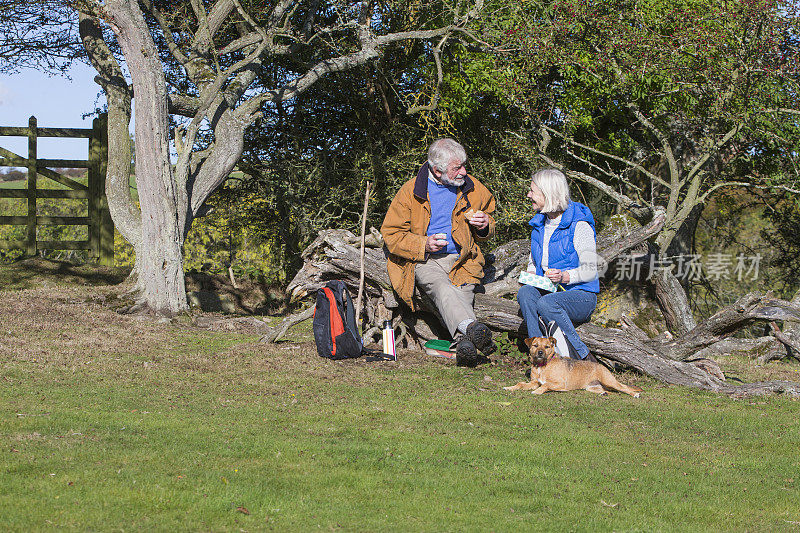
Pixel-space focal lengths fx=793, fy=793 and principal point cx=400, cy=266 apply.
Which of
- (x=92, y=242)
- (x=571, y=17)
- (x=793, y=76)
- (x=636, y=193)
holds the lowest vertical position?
(x=92, y=242)

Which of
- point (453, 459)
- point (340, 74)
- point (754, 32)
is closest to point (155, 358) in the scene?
point (453, 459)

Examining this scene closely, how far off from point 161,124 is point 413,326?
488cm

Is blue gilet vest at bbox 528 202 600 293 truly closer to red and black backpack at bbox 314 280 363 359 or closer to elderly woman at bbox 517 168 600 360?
elderly woman at bbox 517 168 600 360

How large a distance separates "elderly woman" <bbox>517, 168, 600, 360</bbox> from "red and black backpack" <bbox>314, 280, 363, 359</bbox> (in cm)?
191

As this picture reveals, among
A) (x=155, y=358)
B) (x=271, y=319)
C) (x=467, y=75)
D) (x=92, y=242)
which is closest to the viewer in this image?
(x=155, y=358)

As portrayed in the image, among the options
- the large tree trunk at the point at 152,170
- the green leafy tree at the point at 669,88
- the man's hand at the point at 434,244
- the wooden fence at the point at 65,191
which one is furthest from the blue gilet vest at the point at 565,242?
the wooden fence at the point at 65,191

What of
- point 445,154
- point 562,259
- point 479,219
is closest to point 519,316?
point 562,259

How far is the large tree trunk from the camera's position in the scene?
1112 centimetres

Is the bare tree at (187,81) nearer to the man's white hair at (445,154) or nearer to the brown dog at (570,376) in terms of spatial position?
the man's white hair at (445,154)

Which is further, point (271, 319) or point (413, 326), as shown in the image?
point (271, 319)

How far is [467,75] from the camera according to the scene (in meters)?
14.3

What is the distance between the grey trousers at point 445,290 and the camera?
8016mm

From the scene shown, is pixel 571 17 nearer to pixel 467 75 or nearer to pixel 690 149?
pixel 467 75

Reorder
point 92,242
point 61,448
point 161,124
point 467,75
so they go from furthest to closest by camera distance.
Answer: point 92,242 → point 467,75 → point 161,124 → point 61,448
